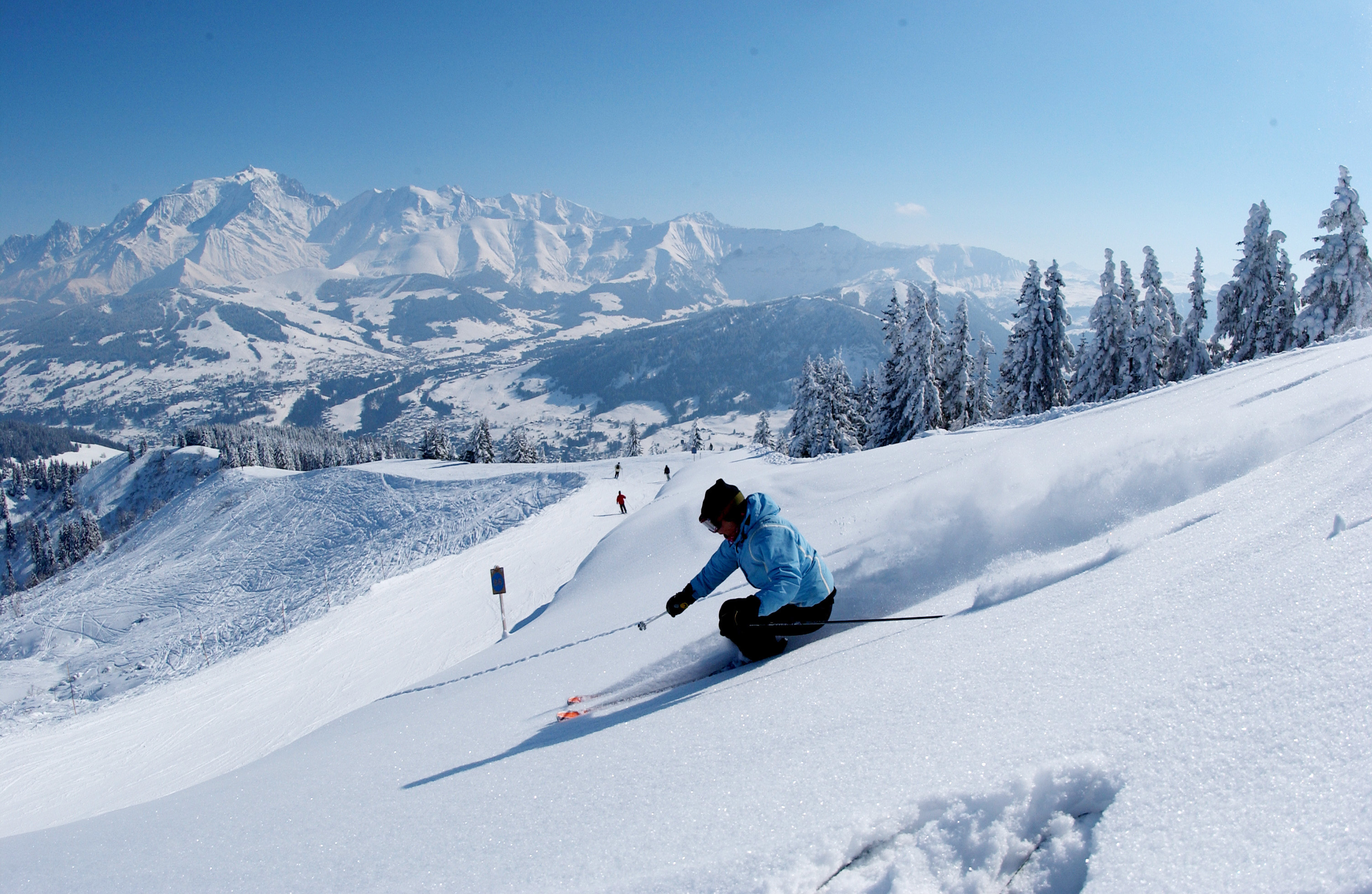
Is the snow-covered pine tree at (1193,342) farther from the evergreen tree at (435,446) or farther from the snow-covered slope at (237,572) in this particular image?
the evergreen tree at (435,446)

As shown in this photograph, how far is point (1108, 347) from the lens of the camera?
33.7 meters

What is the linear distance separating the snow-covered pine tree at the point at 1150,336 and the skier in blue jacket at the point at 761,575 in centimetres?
3522

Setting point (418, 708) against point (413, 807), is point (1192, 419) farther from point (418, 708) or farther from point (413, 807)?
point (418, 708)

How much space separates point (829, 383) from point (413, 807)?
38.1 metres

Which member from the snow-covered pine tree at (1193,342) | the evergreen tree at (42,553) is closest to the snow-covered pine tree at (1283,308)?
the snow-covered pine tree at (1193,342)

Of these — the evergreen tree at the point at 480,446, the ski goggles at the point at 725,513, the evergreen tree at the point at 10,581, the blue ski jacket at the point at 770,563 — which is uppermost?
the evergreen tree at the point at 480,446

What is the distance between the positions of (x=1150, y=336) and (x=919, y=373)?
1179 cm

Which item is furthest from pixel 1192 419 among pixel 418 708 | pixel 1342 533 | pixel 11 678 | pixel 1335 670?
pixel 11 678

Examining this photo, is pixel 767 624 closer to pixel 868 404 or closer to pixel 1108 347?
pixel 1108 347

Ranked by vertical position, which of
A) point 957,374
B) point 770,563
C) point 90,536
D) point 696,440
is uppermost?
point 957,374

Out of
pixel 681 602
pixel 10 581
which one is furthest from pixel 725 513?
pixel 10 581

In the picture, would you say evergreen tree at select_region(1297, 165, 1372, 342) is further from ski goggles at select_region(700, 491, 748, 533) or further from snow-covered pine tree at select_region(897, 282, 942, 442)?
ski goggles at select_region(700, 491, 748, 533)

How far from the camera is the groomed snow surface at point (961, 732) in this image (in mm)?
1618

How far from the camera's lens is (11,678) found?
30.7 metres
